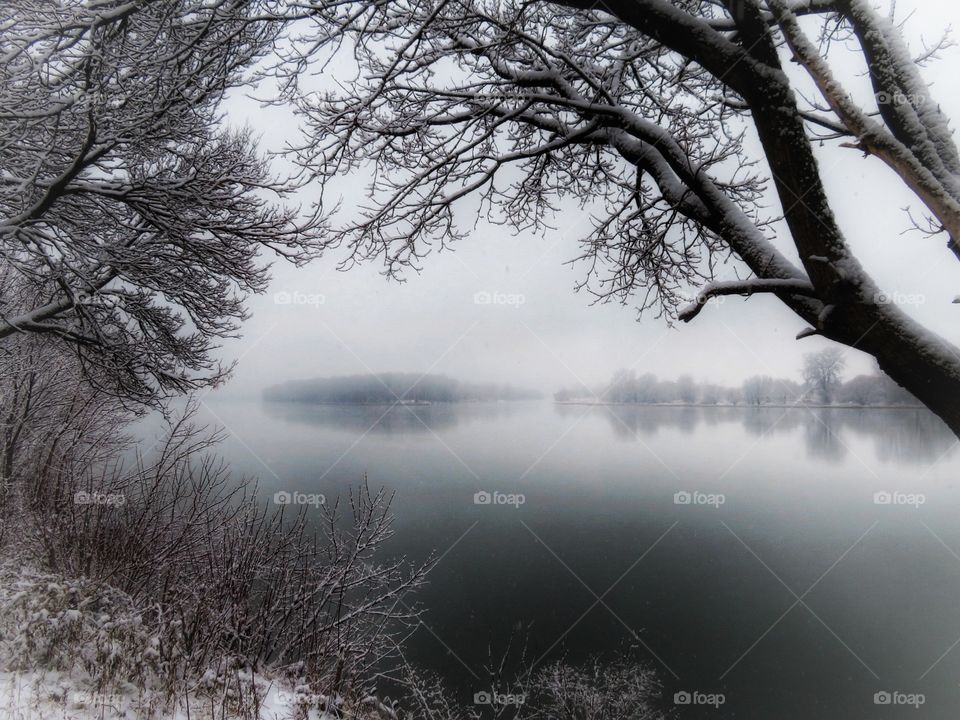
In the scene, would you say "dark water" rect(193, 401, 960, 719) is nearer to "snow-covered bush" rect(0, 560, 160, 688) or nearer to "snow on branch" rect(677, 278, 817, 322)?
"snow-covered bush" rect(0, 560, 160, 688)

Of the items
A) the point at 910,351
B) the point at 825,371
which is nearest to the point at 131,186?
the point at 910,351

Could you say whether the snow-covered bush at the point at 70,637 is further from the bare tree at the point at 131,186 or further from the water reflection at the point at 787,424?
the water reflection at the point at 787,424

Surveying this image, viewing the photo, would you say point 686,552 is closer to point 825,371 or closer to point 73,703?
point 825,371

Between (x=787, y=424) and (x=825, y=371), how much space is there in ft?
128

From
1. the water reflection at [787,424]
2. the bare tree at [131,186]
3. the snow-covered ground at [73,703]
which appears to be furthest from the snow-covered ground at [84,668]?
the water reflection at [787,424]

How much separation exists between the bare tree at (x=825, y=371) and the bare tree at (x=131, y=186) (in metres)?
9.30

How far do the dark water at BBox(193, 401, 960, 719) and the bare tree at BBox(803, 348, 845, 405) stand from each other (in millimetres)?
2467

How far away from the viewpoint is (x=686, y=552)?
120 feet

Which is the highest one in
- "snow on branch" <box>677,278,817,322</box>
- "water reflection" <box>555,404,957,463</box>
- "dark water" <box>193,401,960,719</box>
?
"snow on branch" <box>677,278,817,322</box>

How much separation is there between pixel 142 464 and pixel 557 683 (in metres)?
18.6

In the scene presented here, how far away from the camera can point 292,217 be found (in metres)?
6.52

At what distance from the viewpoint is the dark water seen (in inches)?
893

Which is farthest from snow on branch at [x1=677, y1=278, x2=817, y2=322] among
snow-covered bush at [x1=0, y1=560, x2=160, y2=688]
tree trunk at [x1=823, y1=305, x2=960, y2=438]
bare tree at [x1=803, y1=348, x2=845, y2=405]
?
bare tree at [x1=803, y1=348, x2=845, y2=405]

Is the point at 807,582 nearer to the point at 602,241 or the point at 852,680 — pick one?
the point at 852,680
